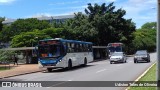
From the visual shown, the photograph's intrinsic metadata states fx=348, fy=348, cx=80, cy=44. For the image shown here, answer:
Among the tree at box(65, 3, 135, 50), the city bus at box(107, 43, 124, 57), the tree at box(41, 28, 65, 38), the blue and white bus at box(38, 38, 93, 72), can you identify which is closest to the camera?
the blue and white bus at box(38, 38, 93, 72)

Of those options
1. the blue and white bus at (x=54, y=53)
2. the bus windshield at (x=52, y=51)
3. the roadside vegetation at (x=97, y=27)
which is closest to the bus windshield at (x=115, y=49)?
the roadside vegetation at (x=97, y=27)

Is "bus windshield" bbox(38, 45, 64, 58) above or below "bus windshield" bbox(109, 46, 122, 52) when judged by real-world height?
above

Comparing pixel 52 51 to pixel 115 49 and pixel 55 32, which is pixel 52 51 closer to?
pixel 115 49

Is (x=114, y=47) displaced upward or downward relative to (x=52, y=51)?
downward

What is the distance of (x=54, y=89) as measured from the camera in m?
16.1

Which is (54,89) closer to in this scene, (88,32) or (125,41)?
(88,32)

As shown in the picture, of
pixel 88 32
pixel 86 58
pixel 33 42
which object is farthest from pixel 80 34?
pixel 86 58

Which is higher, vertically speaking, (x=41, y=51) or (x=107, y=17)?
(x=107, y=17)

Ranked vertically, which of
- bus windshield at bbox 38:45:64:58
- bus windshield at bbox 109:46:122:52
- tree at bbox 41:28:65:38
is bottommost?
bus windshield at bbox 109:46:122:52

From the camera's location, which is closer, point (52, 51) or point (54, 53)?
point (54, 53)

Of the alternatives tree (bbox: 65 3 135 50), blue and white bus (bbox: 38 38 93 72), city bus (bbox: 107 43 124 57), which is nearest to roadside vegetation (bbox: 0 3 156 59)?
tree (bbox: 65 3 135 50)

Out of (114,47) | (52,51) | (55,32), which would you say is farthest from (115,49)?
(52,51)

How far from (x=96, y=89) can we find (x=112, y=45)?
47142 mm

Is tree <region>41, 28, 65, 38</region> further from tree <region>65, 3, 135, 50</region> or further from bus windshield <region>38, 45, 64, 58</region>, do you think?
bus windshield <region>38, 45, 64, 58</region>
